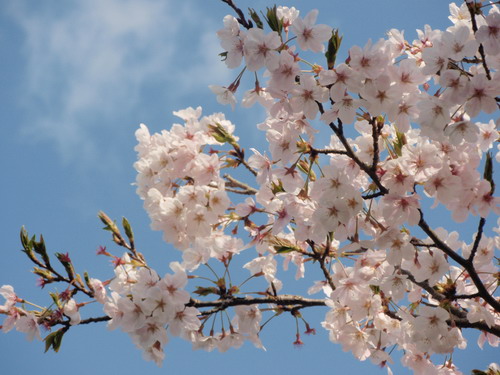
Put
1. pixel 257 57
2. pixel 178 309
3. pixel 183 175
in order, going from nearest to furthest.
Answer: pixel 257 57, pixel 178 309, pixel 183 175

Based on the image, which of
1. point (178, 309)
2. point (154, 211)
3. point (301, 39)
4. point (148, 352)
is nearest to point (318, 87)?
point (301, 39)

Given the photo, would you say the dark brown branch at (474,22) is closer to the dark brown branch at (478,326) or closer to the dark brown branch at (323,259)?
the dark brown branch at (323,259)

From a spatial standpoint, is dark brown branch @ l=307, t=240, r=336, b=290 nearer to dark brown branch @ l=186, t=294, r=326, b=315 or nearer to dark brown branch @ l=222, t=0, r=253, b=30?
dark brown branch @ l=186, t=294, r=326, b=315

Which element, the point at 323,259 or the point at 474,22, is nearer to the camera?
the point at 474,22

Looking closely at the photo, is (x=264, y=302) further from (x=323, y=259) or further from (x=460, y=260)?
(x=460, y=260)

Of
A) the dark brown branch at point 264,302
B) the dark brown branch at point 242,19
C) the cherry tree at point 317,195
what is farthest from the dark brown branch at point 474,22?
the dark brown branch at point 264,302

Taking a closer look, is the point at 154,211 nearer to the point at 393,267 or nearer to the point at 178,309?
the point at 178,309

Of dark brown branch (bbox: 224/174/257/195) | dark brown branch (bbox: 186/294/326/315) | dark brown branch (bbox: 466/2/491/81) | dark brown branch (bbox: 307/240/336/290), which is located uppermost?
dark brown branch (bbox: 466/2/491/81)

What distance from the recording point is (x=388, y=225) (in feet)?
10.2

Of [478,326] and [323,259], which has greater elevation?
[323,259]

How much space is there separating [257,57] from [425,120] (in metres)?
1.00

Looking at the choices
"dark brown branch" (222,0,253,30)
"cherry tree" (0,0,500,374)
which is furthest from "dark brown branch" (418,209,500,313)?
"dark brown branch" (222,0,253,30)

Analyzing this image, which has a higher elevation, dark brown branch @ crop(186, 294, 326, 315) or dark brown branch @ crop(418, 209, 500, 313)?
dark brown branch @ crop(418, 209, 500, 313)

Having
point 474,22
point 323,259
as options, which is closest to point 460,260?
point 323,259
